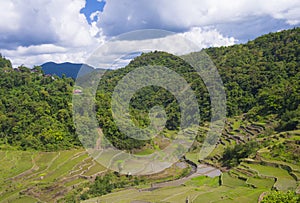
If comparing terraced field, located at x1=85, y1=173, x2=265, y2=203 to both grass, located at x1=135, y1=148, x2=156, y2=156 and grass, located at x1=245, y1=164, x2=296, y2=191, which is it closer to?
grass, located at x1=245, y1=164, x2=296, y2=191

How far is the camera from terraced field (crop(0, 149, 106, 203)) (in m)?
13.0

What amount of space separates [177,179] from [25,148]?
8.65 meters

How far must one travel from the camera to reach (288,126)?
16625mm

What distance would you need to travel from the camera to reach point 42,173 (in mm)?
15016

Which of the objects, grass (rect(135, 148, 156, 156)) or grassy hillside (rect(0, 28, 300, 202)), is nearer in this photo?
grassy hillside (rect(0, 28, 300, 202))

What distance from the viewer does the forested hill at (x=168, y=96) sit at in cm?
1900

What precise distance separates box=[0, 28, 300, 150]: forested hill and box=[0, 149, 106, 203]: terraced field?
1.32 m

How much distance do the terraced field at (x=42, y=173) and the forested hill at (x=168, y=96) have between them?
132 centimetres

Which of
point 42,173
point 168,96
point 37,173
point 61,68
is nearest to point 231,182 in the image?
point 42,173

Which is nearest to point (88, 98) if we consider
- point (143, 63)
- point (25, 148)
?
point (25, 148)

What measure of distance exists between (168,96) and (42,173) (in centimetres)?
1800

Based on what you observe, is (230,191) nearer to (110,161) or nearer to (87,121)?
(110,161)

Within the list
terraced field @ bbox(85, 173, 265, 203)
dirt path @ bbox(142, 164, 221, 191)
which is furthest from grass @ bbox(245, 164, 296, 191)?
A: dirt path @ bbox(142, 164, 221, 191)

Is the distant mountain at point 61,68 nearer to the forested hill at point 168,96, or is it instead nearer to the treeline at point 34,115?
the forested hill at point 168,96
